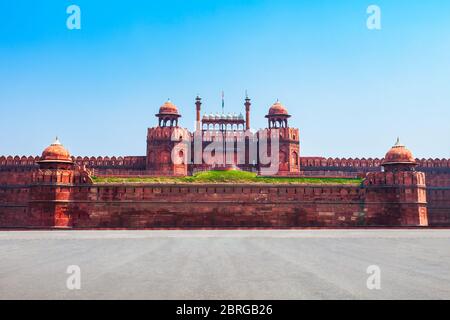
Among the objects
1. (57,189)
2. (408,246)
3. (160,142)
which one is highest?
(160,142)

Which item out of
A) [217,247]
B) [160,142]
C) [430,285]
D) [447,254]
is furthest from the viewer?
[160,142]

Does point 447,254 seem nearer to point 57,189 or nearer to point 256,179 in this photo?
point 256,179

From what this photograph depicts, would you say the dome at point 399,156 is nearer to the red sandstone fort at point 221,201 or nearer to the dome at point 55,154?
the red sandstone fort at point 221,201

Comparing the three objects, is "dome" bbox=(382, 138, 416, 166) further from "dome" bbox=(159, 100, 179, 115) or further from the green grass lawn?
"dome" bbox=(159, 100, 179, 115)

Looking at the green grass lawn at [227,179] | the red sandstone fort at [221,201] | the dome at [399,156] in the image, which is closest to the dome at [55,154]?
the red sandstone fort at [221,201]

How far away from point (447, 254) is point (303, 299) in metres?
7.88

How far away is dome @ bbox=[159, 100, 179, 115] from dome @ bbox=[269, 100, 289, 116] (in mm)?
8800

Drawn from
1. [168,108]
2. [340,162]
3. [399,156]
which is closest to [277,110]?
[340,162]

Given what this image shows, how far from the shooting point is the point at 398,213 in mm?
30281

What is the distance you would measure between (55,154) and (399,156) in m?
24.2

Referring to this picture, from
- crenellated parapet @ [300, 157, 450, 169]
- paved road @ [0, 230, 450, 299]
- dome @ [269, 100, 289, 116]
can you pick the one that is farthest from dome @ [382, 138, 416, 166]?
paved road @ [0, 230, 450, 299]

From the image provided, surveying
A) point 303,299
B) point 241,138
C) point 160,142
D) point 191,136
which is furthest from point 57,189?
point 303,299

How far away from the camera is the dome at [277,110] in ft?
136

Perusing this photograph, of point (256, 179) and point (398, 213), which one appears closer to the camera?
point (398, 213)
